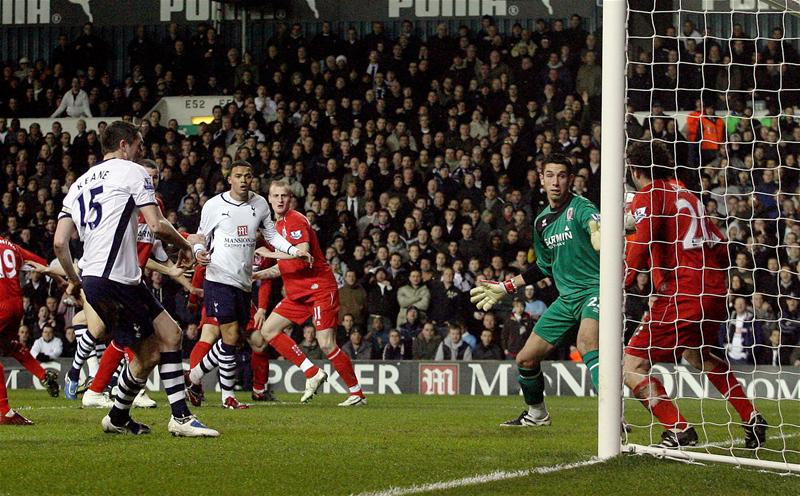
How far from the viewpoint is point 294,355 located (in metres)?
12.4

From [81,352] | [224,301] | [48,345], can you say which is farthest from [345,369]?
[48,345]

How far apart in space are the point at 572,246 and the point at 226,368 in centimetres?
439

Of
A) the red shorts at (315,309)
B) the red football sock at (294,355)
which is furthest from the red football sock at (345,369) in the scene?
the red shorts at (315,309)

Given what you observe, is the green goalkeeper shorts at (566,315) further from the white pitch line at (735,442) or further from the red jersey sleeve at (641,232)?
the white pitch line at (735,442)

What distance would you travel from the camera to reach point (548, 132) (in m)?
20.0

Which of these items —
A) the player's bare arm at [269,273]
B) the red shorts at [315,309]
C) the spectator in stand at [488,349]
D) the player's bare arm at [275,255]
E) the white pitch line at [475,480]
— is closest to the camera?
the white pitch line at [475,480]

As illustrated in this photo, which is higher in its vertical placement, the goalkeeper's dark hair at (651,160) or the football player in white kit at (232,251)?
the goalkeeper's dark hair at (651,160)

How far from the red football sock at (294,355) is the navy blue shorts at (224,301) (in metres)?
1.13

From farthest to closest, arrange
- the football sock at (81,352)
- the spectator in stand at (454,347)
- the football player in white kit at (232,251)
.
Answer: the spectator in stand at (454,347), the football sock at (81,352), the football player in white kit at (232,251)

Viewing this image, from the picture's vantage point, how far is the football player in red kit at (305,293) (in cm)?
1251

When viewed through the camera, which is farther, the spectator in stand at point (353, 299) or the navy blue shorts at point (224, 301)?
the spectator in stand at point (353, 299)

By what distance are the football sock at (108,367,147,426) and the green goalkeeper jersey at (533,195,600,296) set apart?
10.4ft

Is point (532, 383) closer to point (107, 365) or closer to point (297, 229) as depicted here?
point (297, 229)

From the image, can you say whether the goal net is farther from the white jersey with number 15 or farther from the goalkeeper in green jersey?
the white jersey with number 15
